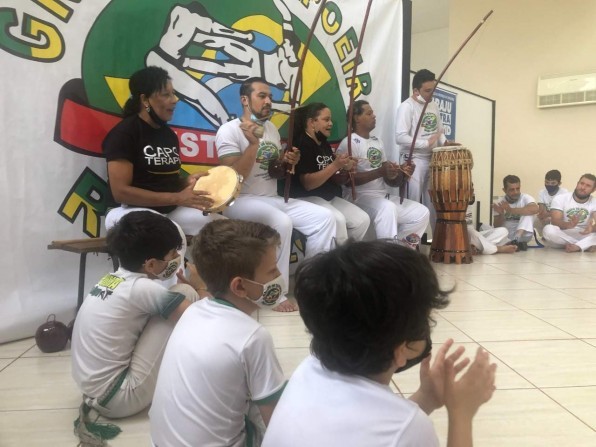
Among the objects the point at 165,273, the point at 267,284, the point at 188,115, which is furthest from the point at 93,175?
the point at 267,284

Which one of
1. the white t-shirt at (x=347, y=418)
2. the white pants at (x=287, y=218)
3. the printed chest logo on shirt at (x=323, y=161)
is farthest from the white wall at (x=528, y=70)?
the white t-shirt at (x=347, y=418)

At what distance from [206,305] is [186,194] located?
1.42 m

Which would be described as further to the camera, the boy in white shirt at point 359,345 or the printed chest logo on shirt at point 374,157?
the printed chest logo on shirt at point 374,157

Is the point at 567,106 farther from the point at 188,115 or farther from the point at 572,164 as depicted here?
the point at 188,115

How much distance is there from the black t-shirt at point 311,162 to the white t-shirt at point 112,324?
190cm

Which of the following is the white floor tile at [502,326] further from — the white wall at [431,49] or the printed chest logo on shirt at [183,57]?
the white wall at [431,49]

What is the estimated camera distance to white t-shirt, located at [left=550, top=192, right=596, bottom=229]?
16.2 feet

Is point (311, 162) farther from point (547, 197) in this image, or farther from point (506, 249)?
point (547, 197)

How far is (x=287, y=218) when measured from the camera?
110 inches

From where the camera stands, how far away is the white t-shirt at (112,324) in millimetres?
1410

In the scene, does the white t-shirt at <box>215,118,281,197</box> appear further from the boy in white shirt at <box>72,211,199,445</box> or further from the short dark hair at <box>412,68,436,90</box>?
the short dark hair at <box>412,68,436,90</box>

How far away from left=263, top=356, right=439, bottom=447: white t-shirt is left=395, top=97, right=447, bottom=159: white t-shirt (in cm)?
353

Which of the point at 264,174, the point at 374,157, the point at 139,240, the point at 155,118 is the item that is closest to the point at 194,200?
the point at 155,118

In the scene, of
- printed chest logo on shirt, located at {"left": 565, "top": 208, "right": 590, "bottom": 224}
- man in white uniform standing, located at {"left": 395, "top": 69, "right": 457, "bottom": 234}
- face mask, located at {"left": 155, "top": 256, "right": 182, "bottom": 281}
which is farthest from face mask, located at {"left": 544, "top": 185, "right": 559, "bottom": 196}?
face mask, located at {"left": 155, "top": 256, "right": 182, "bottom": 281}
